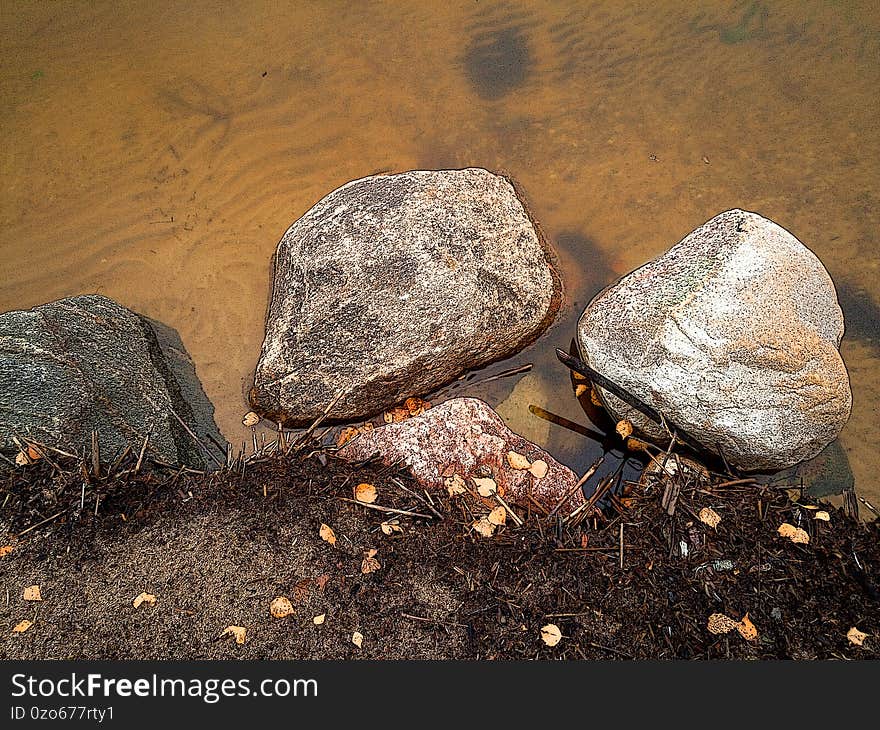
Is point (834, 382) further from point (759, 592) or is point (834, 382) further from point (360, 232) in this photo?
point (360, 232)

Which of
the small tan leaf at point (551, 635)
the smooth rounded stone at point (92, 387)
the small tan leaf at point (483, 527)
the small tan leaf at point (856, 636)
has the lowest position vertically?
the small tan leaf at point (856, 636)

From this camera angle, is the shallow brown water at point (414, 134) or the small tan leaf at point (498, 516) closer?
the small tan leaf at point (498, 516)

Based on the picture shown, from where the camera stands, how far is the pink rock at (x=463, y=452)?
9.83 ft

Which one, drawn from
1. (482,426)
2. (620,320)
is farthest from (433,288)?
(620,320)

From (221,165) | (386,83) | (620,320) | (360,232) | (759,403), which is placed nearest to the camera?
(759,403)

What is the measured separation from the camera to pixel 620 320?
3.14m

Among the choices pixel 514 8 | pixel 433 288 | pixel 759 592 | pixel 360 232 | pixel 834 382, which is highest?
pixel 514 8

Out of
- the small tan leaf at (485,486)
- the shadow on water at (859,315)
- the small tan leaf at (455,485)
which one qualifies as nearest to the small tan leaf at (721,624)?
the small tan leaf at (485,486)

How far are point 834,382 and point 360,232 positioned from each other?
2.42 metres

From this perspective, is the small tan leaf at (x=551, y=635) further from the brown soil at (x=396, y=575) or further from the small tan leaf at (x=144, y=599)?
the small tan leaf at (x=144, y=599)

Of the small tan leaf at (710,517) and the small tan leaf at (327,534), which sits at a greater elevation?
the small tan leaf at (327,534)

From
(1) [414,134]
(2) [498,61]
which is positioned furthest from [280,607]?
(2) [498,61]

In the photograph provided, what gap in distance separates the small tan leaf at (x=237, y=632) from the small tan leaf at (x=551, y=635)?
3.72 feet

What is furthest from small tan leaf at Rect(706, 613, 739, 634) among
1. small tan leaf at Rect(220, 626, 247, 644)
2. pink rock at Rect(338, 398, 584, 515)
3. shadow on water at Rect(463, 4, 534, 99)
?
shadow on water at Rect(463, 4, 534, 99)
